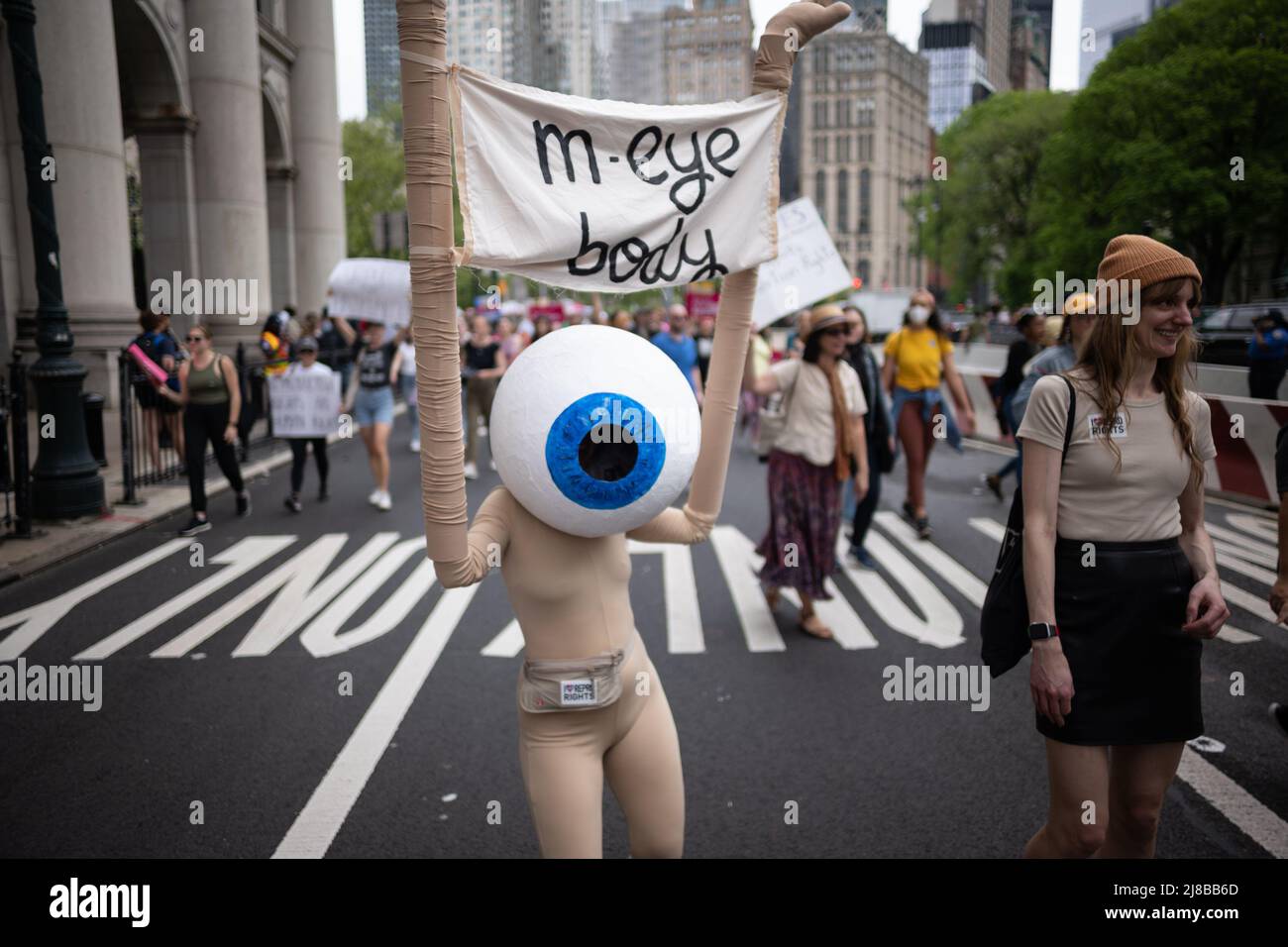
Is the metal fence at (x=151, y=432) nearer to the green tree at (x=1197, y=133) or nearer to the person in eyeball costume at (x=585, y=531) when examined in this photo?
the person in eyeball costume at (x=585, y=531)

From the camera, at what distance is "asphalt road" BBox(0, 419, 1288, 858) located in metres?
3.91

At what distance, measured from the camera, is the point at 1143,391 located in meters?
2.94

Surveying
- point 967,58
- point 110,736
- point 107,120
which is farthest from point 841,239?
point 110,736

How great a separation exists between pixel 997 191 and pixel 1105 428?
200 feet

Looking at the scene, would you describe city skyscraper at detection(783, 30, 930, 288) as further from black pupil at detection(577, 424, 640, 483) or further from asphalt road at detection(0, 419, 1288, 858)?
black pupil at detection(577, 424, 640, 483)

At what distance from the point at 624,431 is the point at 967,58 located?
135 meters

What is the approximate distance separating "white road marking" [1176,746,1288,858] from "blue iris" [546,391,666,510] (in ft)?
9.41

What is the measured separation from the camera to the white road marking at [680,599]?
6301 millimetres

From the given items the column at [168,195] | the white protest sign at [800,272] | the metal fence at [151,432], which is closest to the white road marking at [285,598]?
the metal fence at [151,432]

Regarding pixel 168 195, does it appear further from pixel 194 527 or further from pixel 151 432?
pixel 194 527
